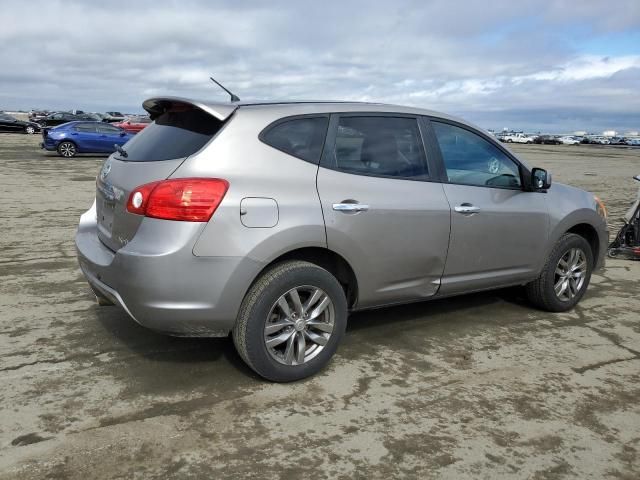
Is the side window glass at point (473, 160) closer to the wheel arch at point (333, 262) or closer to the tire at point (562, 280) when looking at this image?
the tire at point (562, 280)

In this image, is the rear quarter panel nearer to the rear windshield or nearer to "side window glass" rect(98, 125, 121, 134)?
the rear windshield

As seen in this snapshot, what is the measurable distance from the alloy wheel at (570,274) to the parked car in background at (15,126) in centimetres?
3970

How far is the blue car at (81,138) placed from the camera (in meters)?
21.5

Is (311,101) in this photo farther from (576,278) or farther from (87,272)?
(576,278)

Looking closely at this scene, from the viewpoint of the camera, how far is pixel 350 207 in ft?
11.9

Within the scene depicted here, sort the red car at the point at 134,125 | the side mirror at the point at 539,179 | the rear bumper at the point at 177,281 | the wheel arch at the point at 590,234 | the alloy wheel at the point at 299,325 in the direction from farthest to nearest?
the red car at the point at 134,125, the wheel arch at the point at 590,234, the side mirror at the point at 539,179, the alloy wheel at the point at 299,325, the rear bumper at the point at 177,281

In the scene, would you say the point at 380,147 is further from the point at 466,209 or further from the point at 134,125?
the point at 134,125

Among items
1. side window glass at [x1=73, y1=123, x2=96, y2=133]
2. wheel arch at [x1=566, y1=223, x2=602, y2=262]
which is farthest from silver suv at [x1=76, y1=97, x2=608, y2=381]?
side window glass at [x1=73, y1=123, x2=96, y2=133]

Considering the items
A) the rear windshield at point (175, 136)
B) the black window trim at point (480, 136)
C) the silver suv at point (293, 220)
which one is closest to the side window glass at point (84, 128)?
the silver suv at point (293, 220)

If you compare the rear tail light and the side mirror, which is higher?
the side mirror

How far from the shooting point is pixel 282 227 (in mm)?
3346

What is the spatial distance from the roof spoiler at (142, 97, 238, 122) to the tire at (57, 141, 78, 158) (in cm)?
1950

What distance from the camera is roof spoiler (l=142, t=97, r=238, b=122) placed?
346 centimetres

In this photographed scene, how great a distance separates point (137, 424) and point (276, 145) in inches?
69.6
